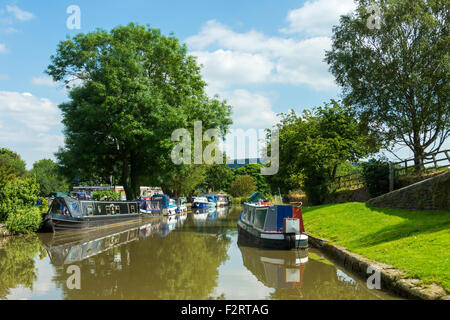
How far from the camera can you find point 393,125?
78.6ft

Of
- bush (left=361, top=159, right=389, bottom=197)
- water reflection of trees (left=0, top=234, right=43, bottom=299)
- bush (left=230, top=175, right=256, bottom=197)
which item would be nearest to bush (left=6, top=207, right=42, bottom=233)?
water reflection of trees (left=0, top=234, right=43, bottom=299)

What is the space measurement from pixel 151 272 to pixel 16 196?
1320 cm

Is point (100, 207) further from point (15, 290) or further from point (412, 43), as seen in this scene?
point (412, 43)

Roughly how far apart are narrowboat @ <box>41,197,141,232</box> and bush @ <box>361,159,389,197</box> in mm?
17571

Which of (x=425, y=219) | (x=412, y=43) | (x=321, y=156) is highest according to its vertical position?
(x=412, y=43)

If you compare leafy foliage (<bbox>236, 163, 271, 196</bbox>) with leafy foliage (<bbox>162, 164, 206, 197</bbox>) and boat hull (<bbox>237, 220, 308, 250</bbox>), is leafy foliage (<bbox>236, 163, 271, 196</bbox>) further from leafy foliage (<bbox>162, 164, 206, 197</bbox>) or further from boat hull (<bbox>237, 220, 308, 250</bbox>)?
boat hull (<bbox>237, 220, 308, 250</bbox>)

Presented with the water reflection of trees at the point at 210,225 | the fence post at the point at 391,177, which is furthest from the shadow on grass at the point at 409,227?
the water reflection of trees at the point at 210,225

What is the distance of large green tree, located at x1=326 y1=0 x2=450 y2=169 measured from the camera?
72.6ft

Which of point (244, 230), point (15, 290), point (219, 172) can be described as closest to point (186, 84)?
point (244, 230)

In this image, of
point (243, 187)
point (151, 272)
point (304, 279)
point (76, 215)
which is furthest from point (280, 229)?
point (243, 187)

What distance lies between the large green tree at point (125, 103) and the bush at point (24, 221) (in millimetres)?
7324

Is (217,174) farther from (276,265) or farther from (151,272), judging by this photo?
(151,272)

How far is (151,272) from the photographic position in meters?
11.0
